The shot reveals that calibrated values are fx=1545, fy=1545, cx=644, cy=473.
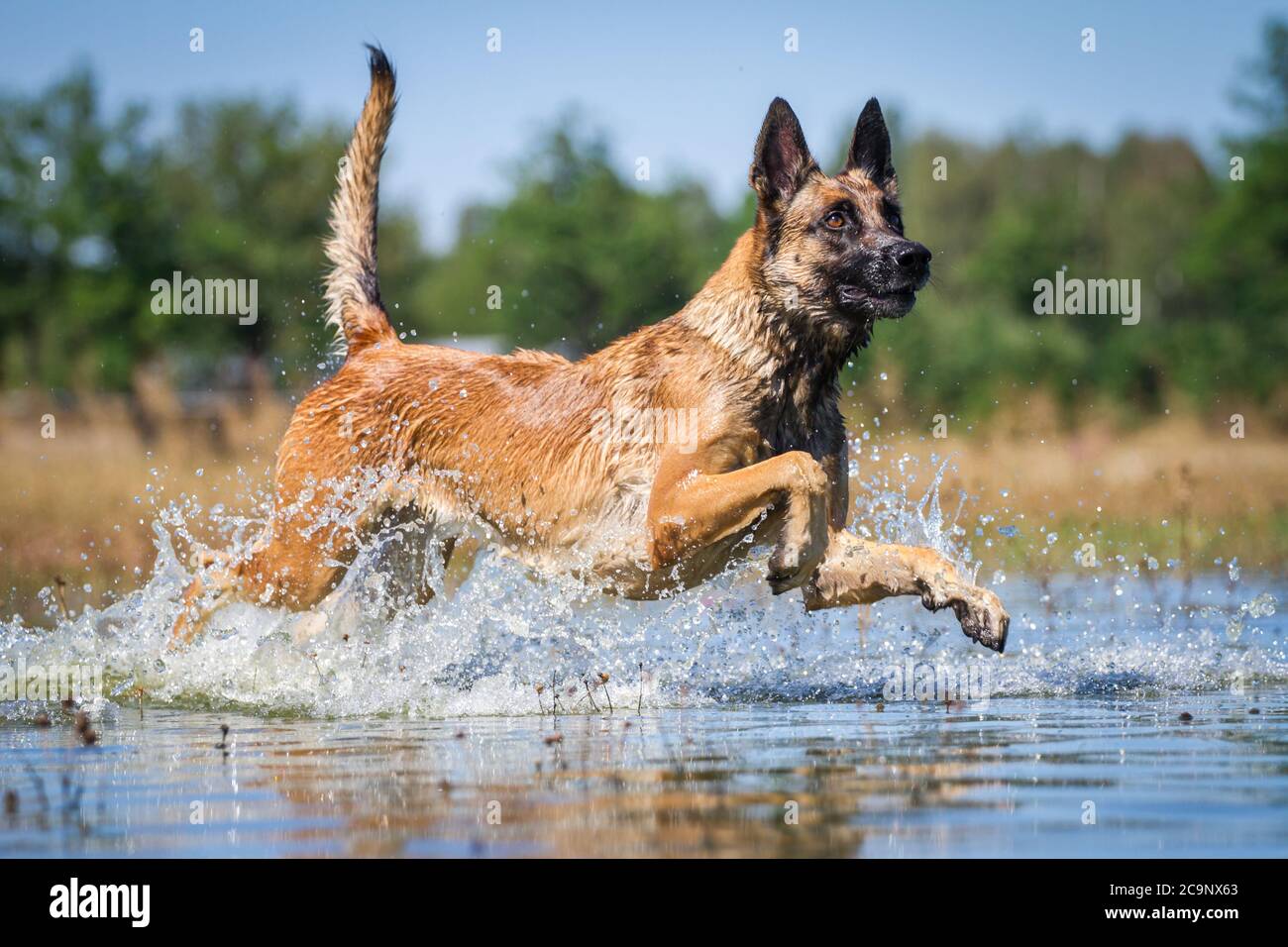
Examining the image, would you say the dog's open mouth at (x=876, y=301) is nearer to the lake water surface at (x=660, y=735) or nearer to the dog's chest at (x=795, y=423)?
the dog's chest at (x=795, y=423)

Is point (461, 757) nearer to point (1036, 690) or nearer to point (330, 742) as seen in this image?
point (330, 742)

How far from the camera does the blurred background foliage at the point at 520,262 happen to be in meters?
44.9

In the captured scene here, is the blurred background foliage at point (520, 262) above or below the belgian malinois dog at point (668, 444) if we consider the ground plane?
above

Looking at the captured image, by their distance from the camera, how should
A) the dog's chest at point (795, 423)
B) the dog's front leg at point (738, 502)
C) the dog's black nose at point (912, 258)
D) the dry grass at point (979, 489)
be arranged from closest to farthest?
the dog's front leg at point (738, 502)
the dog's black nose at point (912, 258)
the dog's chest at point (795, 423)
the dry grass at point (979, 489)

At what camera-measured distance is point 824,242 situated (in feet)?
23.6

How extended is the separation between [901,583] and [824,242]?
1623 millimetres

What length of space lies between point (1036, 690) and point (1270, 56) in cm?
4950

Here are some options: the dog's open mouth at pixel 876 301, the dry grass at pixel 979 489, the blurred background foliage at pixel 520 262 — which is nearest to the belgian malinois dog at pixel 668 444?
the dog's open mouth at pixel 876 301

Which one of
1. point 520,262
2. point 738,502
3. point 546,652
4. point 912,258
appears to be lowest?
point 546,652

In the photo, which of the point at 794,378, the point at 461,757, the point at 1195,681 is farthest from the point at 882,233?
the point at 461,757

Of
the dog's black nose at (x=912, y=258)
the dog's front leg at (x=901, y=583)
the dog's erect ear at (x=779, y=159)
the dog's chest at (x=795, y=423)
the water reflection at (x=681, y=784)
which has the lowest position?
the water reflection at (x=681, y=784)

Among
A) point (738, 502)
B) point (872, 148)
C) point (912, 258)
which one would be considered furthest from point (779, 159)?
point (738, 502)

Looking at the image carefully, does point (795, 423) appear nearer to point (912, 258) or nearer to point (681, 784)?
point (912, 258)

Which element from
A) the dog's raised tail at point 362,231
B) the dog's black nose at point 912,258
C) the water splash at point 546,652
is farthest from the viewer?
the dog's raised tail at point 362,231
